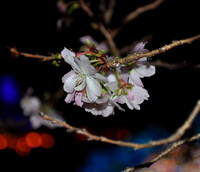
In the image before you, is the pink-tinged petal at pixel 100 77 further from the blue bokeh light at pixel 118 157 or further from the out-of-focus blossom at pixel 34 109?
the blue bokeh light at pixel 118 157

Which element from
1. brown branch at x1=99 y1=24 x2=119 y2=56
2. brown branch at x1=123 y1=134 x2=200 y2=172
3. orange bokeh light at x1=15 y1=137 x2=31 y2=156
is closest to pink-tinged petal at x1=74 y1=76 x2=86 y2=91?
brown branch at x1=123 y1=134 x2=200 y2=172

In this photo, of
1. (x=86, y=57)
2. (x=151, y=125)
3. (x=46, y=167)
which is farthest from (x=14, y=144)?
(x=86, y=57)

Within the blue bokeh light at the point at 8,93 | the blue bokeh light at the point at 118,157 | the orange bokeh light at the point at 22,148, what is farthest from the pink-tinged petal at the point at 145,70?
the orange bokeh light at the point at 22,148

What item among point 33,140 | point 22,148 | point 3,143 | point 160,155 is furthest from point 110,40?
point 33,140

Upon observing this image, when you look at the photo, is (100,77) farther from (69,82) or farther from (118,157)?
(118,157)

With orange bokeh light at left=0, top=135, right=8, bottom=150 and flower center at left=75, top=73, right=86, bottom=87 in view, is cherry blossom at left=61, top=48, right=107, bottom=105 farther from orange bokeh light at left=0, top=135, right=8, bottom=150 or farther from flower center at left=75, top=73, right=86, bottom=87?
orange bokeh light at left=0, top=135, right=8, bottom=150

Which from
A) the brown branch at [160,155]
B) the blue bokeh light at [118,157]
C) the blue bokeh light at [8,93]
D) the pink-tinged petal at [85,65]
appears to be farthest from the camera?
the blue bokeh light at [8,93]

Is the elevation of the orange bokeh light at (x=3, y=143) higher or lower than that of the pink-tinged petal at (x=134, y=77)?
higher

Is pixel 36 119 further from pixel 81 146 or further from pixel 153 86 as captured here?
pixel 81 146
